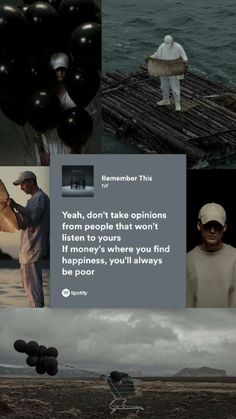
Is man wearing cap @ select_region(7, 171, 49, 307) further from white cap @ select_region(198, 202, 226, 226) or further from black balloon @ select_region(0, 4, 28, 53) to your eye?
white cap @ select_region(198, 202, 226, 226)

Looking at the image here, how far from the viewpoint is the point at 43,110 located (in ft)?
14.8

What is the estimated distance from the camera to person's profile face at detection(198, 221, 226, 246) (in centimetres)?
457

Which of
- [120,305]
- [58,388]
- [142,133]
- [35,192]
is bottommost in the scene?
[58,388]

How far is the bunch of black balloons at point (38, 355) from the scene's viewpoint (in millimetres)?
4590

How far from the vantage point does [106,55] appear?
4.54 metres

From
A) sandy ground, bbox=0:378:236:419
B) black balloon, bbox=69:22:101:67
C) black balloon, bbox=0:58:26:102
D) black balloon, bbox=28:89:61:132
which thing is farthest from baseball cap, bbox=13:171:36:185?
sandy ground, bbox=0:378:236:419

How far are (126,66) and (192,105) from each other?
14.8 inches

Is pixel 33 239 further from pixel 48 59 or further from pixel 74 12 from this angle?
pixel 74 12

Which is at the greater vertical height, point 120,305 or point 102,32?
point 102,32

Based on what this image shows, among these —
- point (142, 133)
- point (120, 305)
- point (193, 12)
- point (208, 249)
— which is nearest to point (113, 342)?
point (120, 305)

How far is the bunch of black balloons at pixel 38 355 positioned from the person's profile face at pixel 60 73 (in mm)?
1295

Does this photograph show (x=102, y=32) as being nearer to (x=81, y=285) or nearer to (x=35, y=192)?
(x=35, y=192)

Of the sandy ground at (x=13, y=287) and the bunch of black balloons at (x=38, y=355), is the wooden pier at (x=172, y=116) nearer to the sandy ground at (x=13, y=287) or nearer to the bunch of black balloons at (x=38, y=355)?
the sandy ground at (x=13, y=287)

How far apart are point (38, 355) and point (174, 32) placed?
172cm
